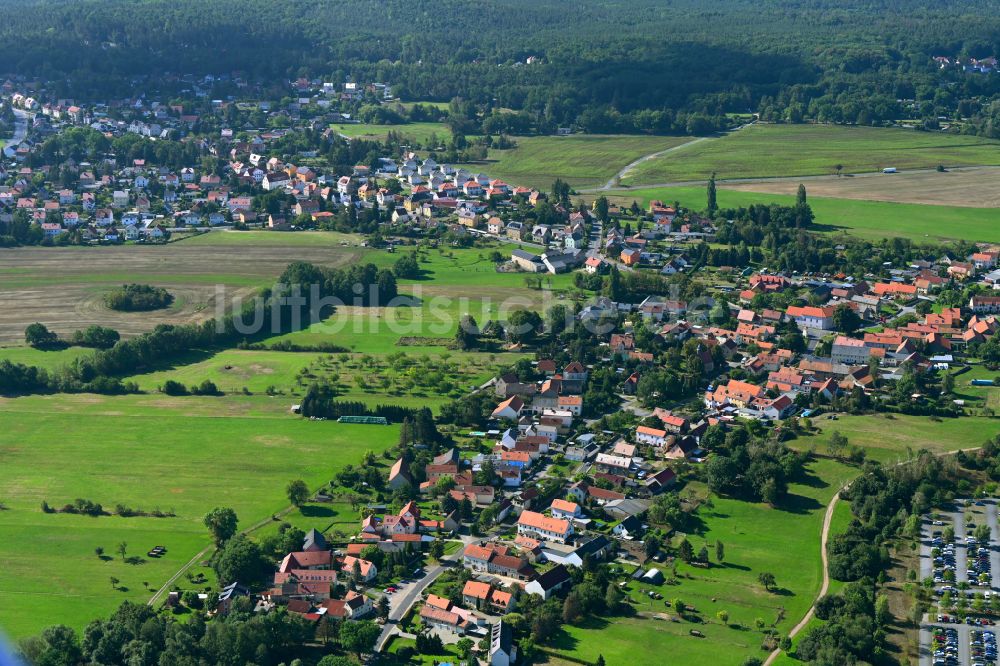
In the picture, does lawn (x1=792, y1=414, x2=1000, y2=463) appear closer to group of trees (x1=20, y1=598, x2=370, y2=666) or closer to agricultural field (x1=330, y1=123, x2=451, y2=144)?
group of trees (x1=20, y1=598, x2=370, y2=666)

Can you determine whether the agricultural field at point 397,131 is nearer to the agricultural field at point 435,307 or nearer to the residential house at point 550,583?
the agricultural field at point 435,307

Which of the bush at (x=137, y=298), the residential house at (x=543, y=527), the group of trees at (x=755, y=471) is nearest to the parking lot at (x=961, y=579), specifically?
the group of trees at (x=755, y=471)

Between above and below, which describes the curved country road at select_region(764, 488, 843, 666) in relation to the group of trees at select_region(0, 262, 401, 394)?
below

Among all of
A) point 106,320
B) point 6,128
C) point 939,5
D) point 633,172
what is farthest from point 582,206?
point 939,5

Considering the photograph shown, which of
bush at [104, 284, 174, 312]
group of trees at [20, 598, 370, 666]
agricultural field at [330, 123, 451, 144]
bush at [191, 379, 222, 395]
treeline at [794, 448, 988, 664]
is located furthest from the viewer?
agricultural field at [330, 123, 451, 144]

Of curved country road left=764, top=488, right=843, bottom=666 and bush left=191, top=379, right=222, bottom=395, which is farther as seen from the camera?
bush left=191, top=379, right=222, bottom=395

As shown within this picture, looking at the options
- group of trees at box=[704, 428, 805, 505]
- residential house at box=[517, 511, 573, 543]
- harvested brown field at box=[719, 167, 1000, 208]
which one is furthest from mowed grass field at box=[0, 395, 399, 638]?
harvested brown field at box=[719, 167, 1000, 208]
